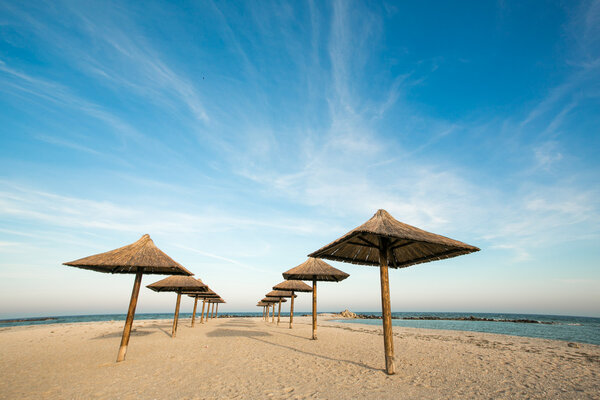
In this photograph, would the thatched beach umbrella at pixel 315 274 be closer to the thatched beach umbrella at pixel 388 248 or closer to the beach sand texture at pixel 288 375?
the beach sand texture at pixel 288 375

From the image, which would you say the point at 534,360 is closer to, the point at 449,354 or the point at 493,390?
the point at 449,354

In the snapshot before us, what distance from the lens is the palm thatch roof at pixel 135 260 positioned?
23.0 ft

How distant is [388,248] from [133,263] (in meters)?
7.36

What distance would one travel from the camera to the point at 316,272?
38.9ft

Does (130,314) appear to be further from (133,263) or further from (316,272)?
(316,272)

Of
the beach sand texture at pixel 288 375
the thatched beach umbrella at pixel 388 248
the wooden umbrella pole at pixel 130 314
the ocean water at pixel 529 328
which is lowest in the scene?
the ocean water at pixel 529 328

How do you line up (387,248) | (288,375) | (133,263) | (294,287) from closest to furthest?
(288,375)
(387,248)
(133,263)
(294,287)

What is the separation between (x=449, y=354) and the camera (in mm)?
8961

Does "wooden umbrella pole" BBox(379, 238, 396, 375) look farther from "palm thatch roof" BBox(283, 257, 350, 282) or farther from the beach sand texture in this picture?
"palm thatch roof" BBox(283, 257, 350, 282)

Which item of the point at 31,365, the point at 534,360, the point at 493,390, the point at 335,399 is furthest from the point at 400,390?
the point at 31,365

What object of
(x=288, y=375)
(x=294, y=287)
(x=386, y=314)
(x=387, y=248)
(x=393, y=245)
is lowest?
(x=288, y=375)

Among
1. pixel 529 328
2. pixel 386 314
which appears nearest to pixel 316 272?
pixel 386 314

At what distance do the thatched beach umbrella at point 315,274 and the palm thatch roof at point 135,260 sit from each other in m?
5.67

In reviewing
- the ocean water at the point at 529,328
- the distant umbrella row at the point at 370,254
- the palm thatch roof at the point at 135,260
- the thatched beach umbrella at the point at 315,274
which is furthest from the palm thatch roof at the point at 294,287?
the ocean water at the point at 529,328
